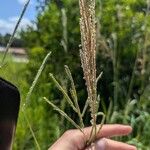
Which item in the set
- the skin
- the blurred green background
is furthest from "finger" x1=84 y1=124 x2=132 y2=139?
the blurred green background

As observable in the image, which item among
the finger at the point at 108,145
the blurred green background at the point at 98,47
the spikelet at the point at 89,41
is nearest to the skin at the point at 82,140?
the finger at the point at 108,145

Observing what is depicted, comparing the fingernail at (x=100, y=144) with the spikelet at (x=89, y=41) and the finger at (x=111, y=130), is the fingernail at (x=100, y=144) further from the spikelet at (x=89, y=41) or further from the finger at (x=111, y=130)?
the spikelet at (x=89, y=41)

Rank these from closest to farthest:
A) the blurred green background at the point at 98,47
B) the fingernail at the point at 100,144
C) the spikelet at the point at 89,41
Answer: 1. the spikelet at the point at 89,41
2. the fingernail at the point at 100,144
3. the blurred green background at the point at 98,47

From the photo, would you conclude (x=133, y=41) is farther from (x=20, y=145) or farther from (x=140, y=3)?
(x=20, y=145)

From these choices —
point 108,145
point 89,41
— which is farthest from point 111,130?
point 89,41

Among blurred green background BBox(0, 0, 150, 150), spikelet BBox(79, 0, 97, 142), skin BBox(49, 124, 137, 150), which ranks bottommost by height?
blurred green background BBox(0, 0, 150, 150)

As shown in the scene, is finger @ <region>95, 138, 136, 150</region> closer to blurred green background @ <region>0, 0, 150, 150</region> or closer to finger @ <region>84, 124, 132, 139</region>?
finger @ <region>84, 124, 132, 139</region>

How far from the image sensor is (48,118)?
4.18 metres

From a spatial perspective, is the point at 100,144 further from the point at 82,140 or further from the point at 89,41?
the point at 89,41

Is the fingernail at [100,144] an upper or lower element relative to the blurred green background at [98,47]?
upper

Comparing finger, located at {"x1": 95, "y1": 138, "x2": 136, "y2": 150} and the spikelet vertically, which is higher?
the spikelet

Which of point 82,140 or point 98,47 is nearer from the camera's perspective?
point 82,140

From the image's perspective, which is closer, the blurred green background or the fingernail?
the fingernail

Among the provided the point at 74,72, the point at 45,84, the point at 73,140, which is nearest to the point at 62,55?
the point at 74,72
